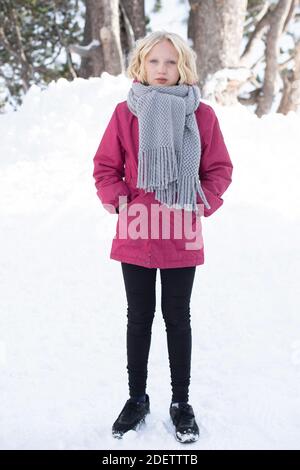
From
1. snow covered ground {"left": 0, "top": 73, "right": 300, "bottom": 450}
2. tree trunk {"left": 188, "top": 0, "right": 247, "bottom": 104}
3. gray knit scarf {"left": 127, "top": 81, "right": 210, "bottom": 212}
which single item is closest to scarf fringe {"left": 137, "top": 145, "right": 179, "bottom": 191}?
gray knit scarf {"left": 127, "top": 81, "right": 210, "bottom": 212}

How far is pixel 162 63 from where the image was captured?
8.38 ft

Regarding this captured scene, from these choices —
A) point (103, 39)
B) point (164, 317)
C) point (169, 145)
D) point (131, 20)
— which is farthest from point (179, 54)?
point (131, 20)

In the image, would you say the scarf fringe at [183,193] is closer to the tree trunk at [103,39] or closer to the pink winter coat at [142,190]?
the pink winter coat at [142,190]

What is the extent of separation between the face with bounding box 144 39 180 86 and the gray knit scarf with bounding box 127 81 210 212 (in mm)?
66

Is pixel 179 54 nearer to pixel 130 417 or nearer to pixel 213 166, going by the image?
pixel 213 166

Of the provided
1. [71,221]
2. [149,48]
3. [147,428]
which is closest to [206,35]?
[71,221]

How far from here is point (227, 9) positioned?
8578 millimetres

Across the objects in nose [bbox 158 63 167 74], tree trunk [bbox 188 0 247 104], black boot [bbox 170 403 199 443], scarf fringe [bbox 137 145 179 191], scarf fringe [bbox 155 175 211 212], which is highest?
tree trunk [bbox 188 0 247 104]

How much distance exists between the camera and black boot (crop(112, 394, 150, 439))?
8.91 ft

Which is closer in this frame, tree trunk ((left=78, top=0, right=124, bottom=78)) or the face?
the face

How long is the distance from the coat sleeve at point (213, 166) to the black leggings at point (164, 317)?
337 millimetres

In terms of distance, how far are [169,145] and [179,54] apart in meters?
0.41

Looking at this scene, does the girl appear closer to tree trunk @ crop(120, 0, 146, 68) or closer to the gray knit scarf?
the gray knit scarf

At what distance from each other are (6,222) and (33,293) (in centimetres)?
122
